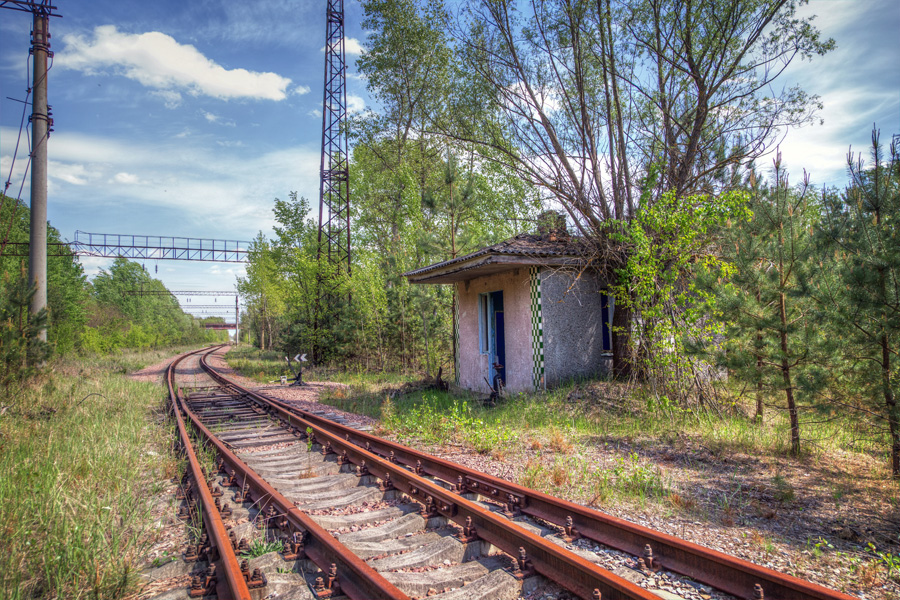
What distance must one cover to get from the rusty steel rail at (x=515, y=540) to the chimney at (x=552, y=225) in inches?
330

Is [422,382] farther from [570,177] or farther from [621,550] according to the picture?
[621,550]

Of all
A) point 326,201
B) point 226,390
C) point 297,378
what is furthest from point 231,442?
point 326,201

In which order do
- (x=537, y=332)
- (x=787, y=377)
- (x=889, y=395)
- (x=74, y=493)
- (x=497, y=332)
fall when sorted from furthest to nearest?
(x=497, y=332) < (x=537, y=332) < (x=787, y=377) < (x=889, y=395) < (x=74, y=493)

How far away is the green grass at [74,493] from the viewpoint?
10.6 feet

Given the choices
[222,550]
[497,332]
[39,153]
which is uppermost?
[39,153]

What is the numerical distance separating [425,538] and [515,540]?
2.45 ft

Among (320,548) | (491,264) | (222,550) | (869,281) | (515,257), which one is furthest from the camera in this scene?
(491,264)

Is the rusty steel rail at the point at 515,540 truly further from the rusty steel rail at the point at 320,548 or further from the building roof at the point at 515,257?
the building roof at the point at 515,257

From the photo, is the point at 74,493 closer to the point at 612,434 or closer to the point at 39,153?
the point at 612,434

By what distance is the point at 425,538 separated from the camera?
4.00 metres

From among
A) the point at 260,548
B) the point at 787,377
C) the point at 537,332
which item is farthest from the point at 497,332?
the point at 260,548

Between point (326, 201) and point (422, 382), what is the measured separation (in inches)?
590

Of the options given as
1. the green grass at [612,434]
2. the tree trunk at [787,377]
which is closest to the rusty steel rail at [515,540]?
the green grass at [612,434]

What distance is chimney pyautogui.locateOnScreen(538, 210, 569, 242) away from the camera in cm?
1285
